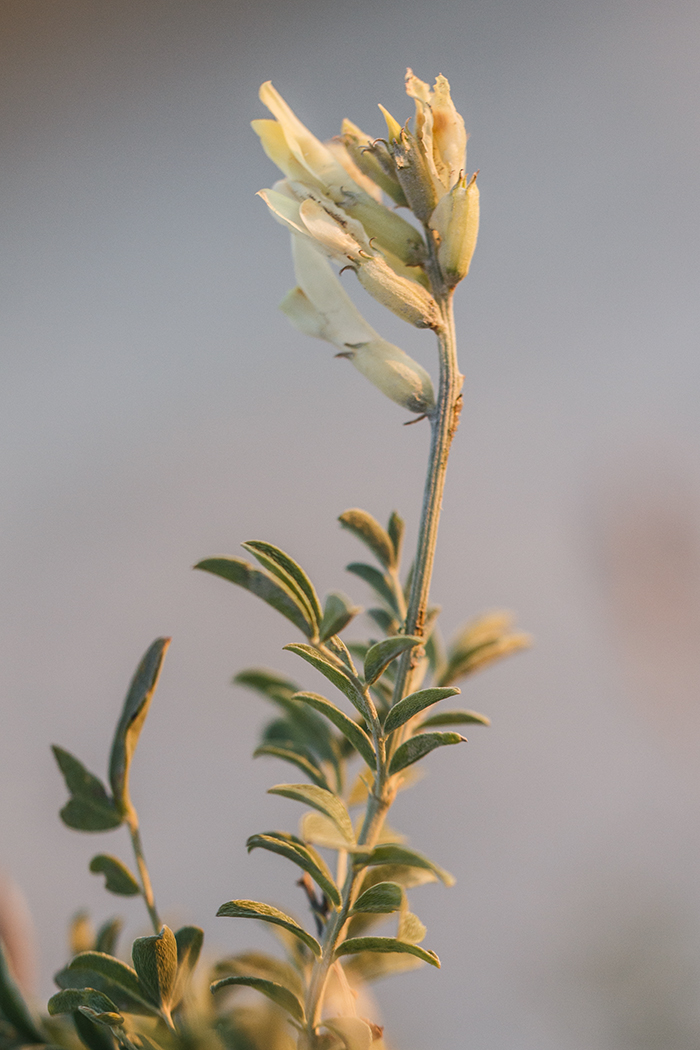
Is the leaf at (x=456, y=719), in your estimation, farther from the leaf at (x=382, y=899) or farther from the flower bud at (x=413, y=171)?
the flower bud at (x=413, y=171)

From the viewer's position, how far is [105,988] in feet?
0.78

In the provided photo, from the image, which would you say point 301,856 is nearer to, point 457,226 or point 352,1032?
point 352,1032

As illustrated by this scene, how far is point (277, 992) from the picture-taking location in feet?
0.68

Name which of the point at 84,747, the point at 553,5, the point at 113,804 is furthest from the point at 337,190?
the point at 553,5

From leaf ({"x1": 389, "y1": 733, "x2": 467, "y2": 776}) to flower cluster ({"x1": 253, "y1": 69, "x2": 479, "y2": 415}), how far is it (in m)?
0.09

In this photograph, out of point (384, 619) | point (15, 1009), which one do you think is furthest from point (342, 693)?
point (15, 1009)

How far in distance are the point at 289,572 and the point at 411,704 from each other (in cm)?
5

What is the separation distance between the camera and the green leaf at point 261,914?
190 mm

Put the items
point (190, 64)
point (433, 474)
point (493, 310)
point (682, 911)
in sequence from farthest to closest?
point (190, 64) → point (493, 310) → point (682, 911) → point (433, 474)

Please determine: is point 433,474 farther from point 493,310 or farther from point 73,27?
point 73,27

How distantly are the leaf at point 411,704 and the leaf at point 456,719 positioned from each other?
0.11ft

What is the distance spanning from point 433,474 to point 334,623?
0.05 meters

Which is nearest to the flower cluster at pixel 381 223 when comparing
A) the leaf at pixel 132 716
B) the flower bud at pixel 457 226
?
the flower bud at pixel 457 226

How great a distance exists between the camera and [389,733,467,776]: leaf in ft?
0.59
